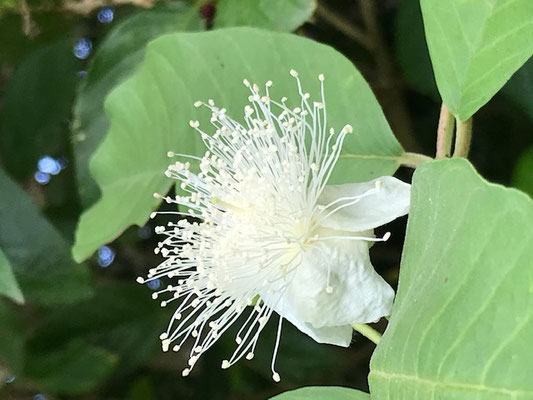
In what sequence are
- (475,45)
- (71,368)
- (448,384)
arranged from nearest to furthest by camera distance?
1. (448,384)
2. (475,45)
3. (71,368)

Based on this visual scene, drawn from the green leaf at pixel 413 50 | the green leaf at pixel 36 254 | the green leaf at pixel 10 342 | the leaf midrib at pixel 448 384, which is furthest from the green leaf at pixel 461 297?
the green leaf at pixel 10 342

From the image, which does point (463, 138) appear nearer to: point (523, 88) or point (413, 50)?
point (523, 88)

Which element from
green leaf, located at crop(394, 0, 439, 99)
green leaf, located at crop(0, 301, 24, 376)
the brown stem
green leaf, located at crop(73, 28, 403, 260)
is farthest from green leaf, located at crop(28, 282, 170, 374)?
the brown stem

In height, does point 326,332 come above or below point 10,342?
above

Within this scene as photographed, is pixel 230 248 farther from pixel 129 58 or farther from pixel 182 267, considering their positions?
pixel 129 58

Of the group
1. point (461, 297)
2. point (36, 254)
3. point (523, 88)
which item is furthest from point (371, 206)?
point (36, 254)
